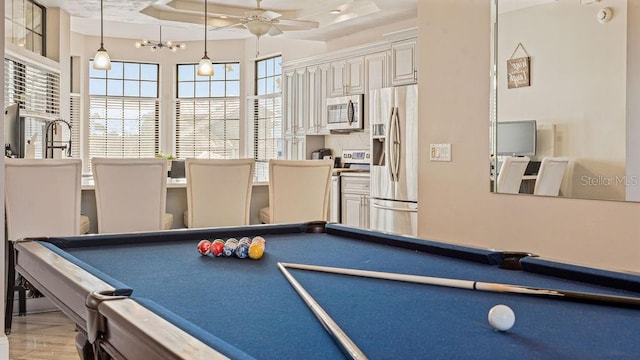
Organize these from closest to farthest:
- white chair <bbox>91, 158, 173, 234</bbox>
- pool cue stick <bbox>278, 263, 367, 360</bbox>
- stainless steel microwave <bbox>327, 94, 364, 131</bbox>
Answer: pool cue stick <bbox>278, 263, 367, 360</bbox> → white chair <bbox>91, 158, 173, 234</bbox> → stainless steel microwave <bbox>327, 94, 364, 131</bbox>

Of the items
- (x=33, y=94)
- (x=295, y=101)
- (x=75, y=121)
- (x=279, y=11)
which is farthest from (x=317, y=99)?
(x=75, y=121)

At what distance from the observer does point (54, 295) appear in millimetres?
1635

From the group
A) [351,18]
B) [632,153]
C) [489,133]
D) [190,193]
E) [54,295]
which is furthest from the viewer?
[351,18]

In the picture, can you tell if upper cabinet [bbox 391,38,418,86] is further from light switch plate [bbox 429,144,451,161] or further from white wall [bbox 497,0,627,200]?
white wall [bbox 497,0,627,200]

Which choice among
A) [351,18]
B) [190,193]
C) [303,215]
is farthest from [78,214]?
[351,18]

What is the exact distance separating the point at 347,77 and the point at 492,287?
5.92m

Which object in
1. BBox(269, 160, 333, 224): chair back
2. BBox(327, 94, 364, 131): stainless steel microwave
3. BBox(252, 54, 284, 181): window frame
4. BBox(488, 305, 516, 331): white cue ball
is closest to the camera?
BBox(488, 305, 516, 331): white cue ball

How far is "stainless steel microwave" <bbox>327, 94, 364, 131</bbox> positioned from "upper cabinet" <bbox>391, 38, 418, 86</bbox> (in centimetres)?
71

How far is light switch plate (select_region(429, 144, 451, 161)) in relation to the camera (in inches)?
145

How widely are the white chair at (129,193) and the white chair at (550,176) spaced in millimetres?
2390

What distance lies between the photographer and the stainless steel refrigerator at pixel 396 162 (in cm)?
542

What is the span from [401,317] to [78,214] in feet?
10.1

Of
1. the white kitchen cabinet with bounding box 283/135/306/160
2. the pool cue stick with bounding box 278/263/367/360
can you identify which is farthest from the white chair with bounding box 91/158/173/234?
the white kitchen cabinet with bounding box 283/135/306/160

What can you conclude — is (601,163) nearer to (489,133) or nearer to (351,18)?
(489,133)
